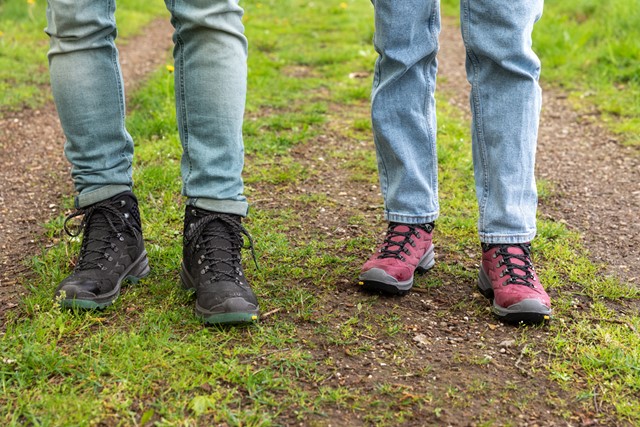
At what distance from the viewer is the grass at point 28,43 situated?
15.4ft

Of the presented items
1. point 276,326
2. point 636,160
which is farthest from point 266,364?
point 636,160

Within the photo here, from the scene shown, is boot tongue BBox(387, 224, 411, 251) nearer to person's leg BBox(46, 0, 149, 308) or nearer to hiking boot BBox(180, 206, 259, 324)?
hiking boot BBox(180, 206, 259, 324)

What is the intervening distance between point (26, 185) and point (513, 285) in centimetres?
229

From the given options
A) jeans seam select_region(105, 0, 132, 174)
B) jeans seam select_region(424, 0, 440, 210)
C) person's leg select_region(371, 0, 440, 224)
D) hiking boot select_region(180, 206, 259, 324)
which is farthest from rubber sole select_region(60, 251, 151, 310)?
jeans seam select_region(424, 0, 440, 210)

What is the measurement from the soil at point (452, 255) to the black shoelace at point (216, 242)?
0.29 meters

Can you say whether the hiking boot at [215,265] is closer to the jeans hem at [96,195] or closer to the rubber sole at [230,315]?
the rubber sole at [230,315]

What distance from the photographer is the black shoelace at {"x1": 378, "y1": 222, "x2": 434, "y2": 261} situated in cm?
242

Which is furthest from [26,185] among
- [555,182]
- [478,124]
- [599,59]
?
[599,59]

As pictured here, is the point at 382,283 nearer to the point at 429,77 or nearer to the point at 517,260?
the point at 517,260

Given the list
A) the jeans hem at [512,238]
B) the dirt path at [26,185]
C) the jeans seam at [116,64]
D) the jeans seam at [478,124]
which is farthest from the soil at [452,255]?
the jeans seam at [116,64]

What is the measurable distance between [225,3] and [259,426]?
1149 mm

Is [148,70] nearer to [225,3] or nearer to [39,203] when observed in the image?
[39,203]

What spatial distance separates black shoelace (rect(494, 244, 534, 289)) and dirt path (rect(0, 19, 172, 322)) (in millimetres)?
1511

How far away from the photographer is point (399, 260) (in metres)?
2.40
